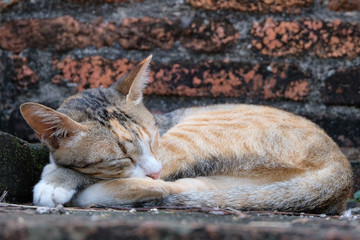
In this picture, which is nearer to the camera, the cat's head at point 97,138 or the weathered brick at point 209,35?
the cat's head at point 97,138

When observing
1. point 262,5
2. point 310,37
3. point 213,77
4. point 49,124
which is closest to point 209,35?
point 213,77

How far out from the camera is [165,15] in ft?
7.84

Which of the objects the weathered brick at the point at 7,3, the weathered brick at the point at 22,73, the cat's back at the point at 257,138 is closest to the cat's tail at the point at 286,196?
the cat's back at the point at 257,138

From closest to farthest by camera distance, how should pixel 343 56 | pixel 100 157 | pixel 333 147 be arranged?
pixel 100 157, pixel 333 147, pixel 343 56

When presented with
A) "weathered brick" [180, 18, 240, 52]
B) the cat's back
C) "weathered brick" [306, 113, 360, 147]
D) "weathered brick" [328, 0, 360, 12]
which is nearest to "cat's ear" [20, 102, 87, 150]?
the cat's back

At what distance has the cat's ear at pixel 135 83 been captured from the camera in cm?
194

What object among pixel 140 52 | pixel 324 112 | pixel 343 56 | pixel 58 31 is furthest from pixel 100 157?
pixel 343 56

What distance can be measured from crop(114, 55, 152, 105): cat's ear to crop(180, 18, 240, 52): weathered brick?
42 centimetres

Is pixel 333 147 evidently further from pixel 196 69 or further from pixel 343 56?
pixel 196 69

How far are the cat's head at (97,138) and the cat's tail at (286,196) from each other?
30cm

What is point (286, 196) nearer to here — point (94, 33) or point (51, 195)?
point (51, 195)

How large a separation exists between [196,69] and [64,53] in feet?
2.62

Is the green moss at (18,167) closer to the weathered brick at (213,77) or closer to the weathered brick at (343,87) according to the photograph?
the weathered brick at (213,77)

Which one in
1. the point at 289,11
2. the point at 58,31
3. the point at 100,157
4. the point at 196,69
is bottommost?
the point at 100,157
